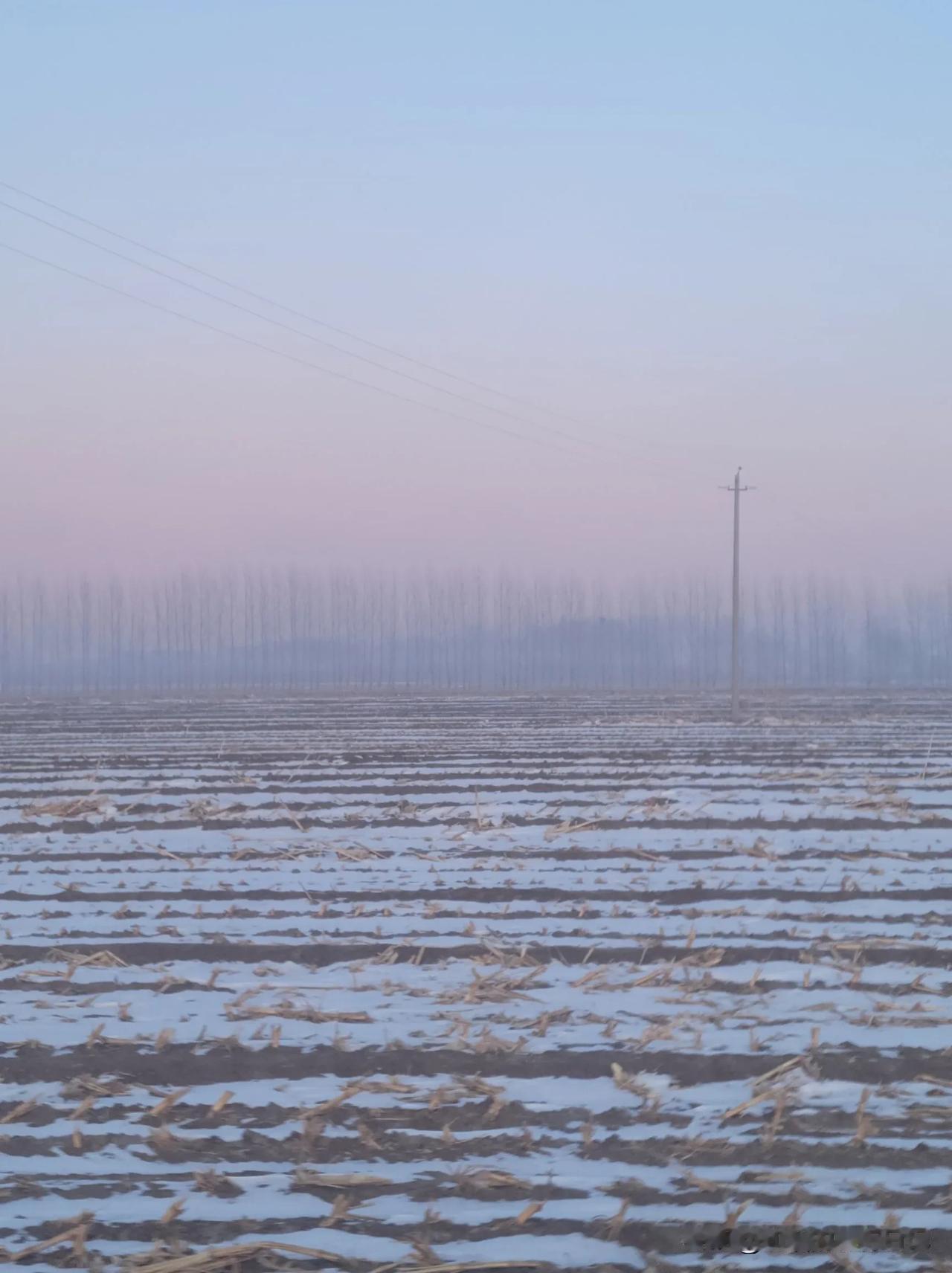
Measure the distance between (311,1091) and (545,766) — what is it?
10.00 m

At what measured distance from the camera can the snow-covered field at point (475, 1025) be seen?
3947 mm

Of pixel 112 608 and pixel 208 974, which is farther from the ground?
pixel 112 608

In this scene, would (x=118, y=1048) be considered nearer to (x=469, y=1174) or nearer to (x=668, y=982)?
(x=469, y=1174)

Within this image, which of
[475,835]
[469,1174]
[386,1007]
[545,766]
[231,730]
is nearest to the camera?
[469,1174]

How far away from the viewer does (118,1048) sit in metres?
5.52

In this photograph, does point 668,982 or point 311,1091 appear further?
point 668,982

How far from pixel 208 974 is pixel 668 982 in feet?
9.02

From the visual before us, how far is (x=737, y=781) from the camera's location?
42.7 feet

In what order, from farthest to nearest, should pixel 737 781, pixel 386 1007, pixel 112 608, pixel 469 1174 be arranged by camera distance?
pixel 112 608 < pixel 737 781 < pixel 386 1007 < pixel 469 1174

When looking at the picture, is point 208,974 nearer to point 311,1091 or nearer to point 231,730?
point 311,1091

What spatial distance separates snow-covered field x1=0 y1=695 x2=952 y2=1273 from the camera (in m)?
3.95

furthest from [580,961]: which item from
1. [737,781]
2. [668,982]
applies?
[737,781]

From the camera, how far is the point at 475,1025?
5738mm

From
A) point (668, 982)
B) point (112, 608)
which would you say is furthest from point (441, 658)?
point (668, 982)
